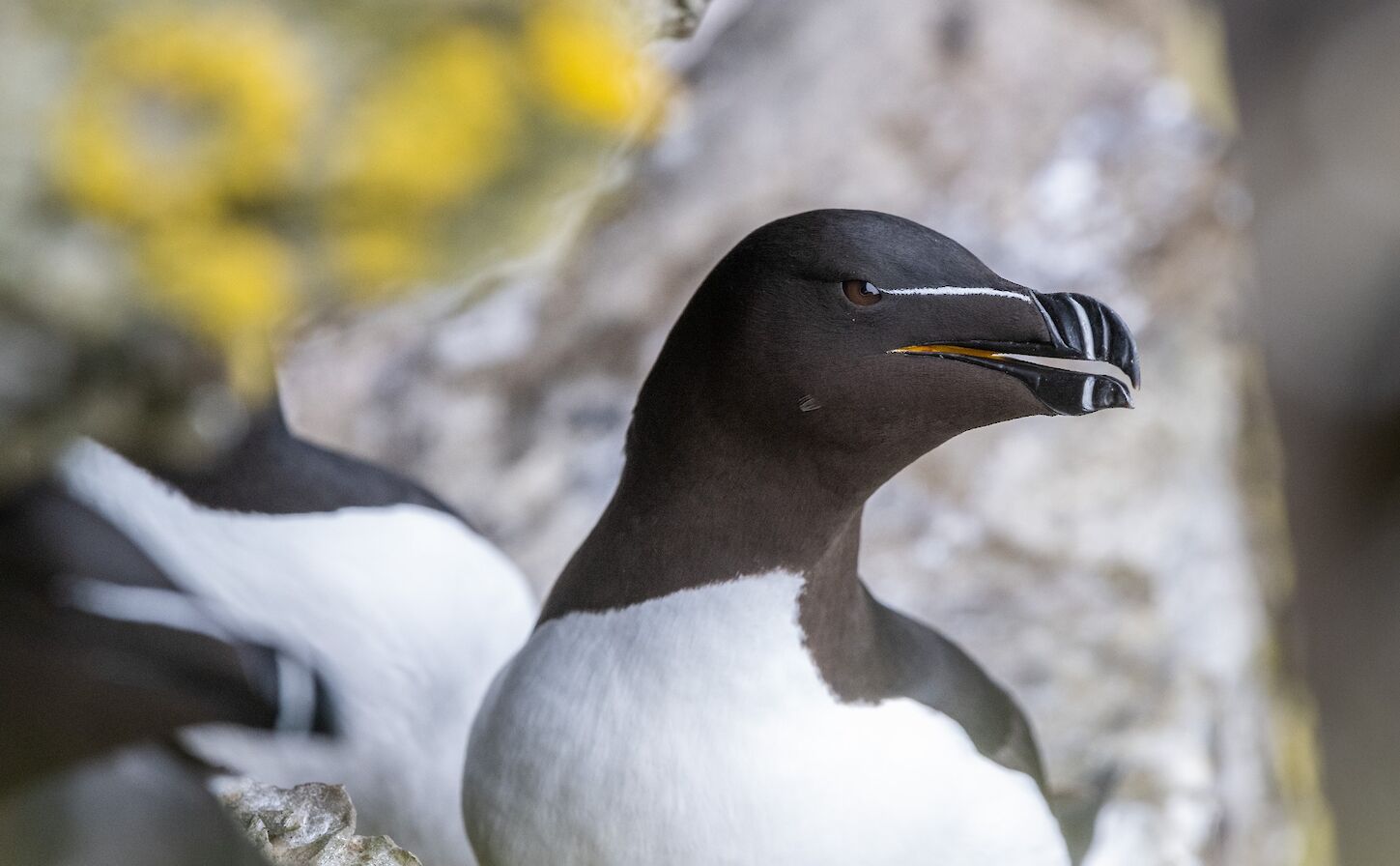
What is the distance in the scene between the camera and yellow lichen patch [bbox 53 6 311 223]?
0.71 metres

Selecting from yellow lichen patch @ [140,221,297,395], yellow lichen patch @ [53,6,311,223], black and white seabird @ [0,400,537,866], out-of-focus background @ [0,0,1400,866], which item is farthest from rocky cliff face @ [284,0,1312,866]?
yellow lichen patch @ [53,6,311,223]

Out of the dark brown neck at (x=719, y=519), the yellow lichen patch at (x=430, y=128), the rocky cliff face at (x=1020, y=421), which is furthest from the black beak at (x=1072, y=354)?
the rocky cliff face at (x=1020, y=421)

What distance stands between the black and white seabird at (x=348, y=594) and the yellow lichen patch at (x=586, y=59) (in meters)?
0.40

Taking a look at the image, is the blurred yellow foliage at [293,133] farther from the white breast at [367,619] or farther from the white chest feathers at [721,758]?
the white chest feathers at [721,758]

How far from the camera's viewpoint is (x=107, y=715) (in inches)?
31.3

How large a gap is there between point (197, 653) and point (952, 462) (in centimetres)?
96

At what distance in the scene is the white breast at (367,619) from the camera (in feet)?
3.38

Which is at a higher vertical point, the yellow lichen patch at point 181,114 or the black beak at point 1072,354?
the yellow lichen patch at point 181,114

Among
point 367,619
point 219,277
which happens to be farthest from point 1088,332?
point 367,619

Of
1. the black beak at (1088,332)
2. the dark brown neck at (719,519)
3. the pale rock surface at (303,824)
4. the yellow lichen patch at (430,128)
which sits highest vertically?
the yellow lichen patch at (430,128)

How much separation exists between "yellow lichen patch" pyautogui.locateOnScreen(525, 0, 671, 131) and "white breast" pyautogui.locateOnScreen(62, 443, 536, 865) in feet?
1.31

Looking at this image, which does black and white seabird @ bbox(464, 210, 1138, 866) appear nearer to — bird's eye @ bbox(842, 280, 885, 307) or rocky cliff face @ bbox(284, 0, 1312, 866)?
bird's eye @ bbox(842, 280, 885, 307)

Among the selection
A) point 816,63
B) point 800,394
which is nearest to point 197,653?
point 800,394

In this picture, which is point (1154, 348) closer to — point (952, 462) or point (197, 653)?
point (952, 462)
